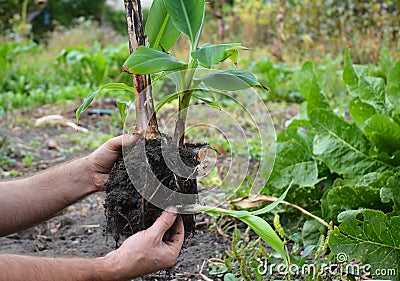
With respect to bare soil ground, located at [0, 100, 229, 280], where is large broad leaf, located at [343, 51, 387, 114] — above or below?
above

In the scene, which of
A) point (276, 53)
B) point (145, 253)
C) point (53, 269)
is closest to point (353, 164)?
point (145, 253)

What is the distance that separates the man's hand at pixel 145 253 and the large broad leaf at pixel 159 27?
23.2 inches

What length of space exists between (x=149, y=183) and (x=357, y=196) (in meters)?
1.03

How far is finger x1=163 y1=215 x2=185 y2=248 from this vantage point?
5.57ft

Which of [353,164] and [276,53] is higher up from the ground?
[353,164]

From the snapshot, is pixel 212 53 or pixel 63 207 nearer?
pixel 212 53

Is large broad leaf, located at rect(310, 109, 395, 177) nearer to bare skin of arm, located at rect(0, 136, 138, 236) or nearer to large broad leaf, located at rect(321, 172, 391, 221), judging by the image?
large broad leaf, located at rect(321, 172, 391, 221)

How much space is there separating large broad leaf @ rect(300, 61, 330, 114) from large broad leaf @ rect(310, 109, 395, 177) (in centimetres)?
23

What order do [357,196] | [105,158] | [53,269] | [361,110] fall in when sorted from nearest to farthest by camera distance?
[53,269]
[105,158]
[357,196]
[361,110]

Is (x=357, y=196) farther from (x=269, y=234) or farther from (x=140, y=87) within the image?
(x=140, y=87)

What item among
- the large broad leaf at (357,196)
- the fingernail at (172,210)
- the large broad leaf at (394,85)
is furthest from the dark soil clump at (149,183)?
the large broad leaf at (394,85)

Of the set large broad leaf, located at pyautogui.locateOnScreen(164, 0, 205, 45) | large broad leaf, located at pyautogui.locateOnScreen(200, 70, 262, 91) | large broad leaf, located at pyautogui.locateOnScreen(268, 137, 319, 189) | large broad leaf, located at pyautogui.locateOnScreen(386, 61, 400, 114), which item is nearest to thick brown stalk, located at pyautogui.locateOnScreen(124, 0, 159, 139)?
large broad leaf, located at pyautogui.locateOnScreen(164, 0, 205, 45)

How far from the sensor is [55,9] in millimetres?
16750

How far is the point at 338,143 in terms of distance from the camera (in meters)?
2.55
